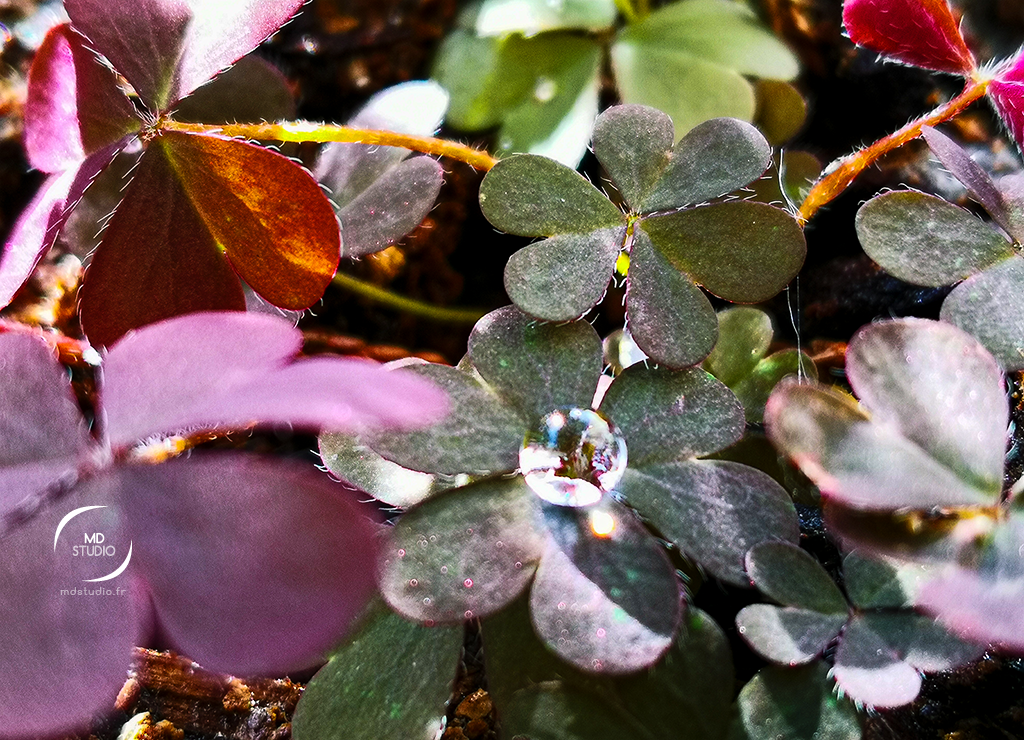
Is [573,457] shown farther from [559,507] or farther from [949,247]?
[949,247]

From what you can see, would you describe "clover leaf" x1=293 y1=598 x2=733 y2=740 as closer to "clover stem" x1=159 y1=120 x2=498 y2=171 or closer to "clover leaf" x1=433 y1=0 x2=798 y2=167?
"clover stem" x1=159 y1=120 x2=498 y2=171

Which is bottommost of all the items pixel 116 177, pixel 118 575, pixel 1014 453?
pixel 1014 453

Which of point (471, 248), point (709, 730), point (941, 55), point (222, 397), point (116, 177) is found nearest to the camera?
point (222, 397)

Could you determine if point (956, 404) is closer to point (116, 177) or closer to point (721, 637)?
point (721, 637)

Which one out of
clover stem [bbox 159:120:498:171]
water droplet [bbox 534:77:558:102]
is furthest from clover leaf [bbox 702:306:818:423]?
water droplet [bbox 534:77:558:102]

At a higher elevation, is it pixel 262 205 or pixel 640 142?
pixel 262 205

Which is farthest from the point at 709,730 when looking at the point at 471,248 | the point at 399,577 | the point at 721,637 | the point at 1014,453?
the point at 471,248
